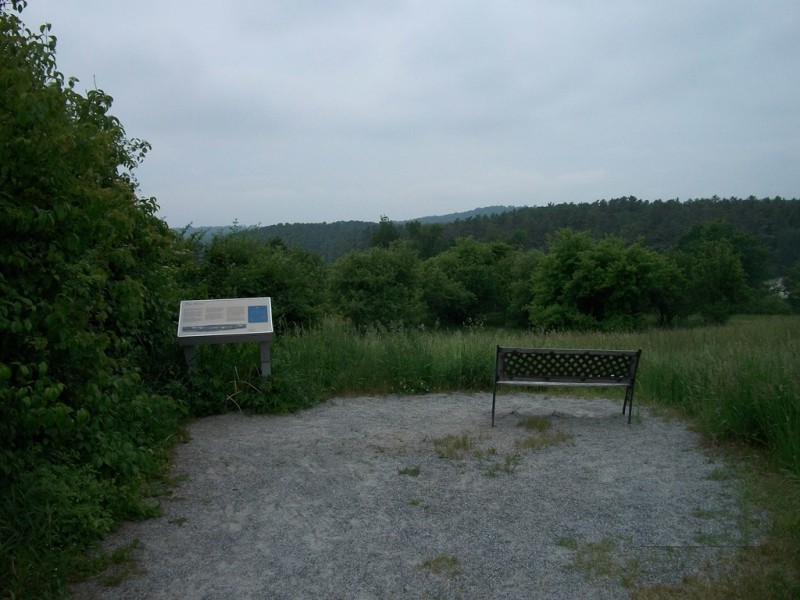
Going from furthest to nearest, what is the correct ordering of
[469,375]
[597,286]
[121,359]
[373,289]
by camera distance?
[597,286] → [373,289] → [469,375] → [121,359]

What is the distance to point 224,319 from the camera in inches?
307

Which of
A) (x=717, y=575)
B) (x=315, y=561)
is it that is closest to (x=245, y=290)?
(x=315, y=561)

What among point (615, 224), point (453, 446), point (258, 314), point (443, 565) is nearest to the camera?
point (443, 565)

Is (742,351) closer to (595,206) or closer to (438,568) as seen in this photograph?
(438,568)

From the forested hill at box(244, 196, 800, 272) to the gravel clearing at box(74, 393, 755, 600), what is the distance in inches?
1675

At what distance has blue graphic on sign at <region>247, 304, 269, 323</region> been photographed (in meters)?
7.88

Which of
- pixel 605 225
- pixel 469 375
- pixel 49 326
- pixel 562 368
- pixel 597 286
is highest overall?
pixel 605 225

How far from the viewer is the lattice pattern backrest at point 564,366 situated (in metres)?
7.56

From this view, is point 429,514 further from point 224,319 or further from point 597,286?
point 597,286

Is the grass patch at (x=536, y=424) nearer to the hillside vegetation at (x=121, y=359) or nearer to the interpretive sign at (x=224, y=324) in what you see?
the hillside vegetation at (x=121, y=359)

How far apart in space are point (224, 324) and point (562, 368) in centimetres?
390

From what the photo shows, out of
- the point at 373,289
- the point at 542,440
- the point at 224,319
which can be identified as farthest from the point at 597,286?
the point at 224,319

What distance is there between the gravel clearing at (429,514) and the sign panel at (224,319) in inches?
39.0

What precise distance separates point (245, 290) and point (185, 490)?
875 centimetres
